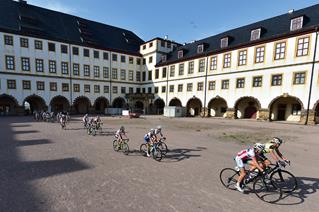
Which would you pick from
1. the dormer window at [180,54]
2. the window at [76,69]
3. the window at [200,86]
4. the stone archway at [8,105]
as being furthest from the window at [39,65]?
the window at [200,86]

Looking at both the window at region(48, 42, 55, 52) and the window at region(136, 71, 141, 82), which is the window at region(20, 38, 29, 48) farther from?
the window at region(136, 71, 141, 82)

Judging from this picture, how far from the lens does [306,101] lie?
21.6 meters

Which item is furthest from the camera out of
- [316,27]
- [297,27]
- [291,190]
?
[297,27]

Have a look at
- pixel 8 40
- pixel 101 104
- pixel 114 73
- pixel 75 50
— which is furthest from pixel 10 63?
pixel 114 73

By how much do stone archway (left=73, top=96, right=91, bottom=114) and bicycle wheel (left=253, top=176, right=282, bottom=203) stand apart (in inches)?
1453

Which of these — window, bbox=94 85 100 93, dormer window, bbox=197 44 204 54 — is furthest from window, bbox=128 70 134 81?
dormer window, bbox=197 44 204 54

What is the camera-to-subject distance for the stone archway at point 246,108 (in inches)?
1121

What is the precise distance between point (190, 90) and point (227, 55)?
9358mm

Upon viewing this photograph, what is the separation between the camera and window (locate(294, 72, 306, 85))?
22016 millimetres

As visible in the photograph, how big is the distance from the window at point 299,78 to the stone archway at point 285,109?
2.37 meters

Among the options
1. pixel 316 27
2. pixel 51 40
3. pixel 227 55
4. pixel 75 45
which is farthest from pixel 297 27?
pixel 51 40

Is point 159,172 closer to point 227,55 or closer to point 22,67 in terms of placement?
point 227,55

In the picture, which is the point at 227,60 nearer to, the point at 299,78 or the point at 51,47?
the point at 299,78

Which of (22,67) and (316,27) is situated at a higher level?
(316,27)
